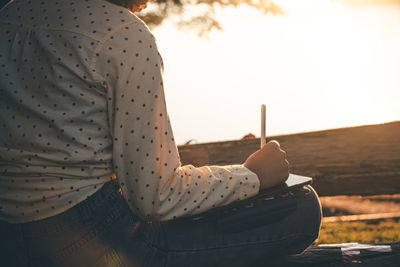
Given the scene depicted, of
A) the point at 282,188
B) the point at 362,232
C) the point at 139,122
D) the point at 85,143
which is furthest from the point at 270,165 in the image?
the point at 362,232

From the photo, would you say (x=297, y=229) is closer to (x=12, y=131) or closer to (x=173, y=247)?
(x=173, y=247)

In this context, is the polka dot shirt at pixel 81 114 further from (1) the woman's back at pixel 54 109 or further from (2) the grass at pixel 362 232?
(2) the grass at pixel 362 232

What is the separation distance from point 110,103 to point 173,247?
1.76 ft

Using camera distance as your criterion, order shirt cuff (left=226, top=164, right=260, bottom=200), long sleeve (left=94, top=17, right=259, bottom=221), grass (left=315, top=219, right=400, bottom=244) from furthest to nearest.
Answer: grass (left=315, top=219, right=400, bottom=244) < shirt cuff (left=226, top=164, right=260, bottom=200) < long sleeve (left=94, top=17, right=259, bottom=221)

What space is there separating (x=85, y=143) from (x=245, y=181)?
55 cm

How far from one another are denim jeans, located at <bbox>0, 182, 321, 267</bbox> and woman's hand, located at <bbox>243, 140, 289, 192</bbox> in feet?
0.49

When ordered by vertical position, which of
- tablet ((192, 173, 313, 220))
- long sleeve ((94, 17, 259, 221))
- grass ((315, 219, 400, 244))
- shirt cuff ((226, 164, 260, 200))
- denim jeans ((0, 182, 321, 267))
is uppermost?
long sleeve ((94, 17, 259, 221))

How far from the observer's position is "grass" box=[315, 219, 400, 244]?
13.8 ft

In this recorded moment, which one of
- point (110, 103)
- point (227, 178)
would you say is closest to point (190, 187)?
point (227, 178)

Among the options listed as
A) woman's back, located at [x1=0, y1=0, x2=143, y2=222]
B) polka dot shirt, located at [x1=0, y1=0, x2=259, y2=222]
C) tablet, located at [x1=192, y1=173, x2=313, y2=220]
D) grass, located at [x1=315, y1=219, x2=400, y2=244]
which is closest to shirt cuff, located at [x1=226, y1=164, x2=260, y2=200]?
tablet, located at [x1=192, y1=173, x2=313, y2=220]

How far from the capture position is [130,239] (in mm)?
1487

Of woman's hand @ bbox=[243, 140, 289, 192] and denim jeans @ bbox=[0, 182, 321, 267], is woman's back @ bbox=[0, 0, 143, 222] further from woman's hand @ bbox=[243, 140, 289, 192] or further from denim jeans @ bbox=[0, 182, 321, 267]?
woman's hand @ bbox=[243, 140, 289, 192]

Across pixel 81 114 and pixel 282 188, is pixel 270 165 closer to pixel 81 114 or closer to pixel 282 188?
pixel 282 188

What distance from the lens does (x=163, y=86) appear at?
4.59ft
